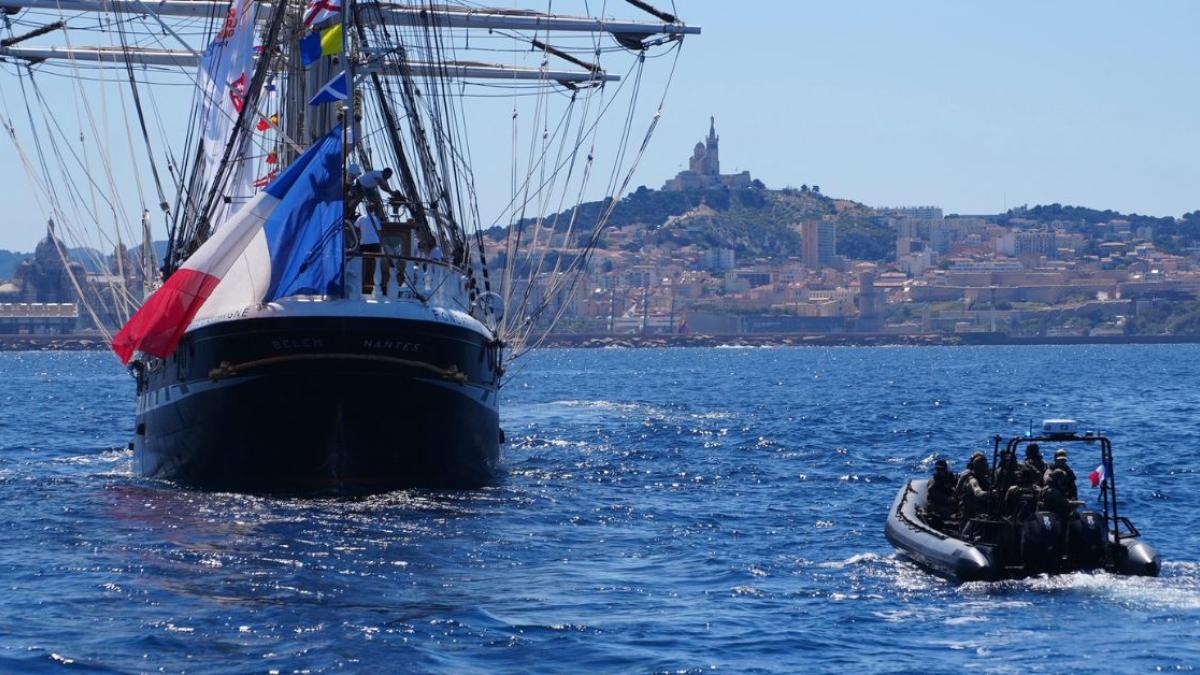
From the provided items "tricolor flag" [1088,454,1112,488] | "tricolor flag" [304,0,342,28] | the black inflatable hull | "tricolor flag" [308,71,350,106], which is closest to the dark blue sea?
the black inflatable hull

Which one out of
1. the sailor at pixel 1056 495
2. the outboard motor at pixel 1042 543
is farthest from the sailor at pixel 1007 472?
the outboard motor at pixel 1042 543

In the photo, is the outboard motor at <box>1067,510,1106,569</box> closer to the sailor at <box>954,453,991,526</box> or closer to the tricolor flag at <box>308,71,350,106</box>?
the sailor at <box>954,453,991,526</box>

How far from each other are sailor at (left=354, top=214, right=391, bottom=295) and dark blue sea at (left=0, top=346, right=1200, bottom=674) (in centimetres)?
323

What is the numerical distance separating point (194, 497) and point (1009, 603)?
15.7 m

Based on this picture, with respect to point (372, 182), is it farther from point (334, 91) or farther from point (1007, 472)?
point (1007, 472)

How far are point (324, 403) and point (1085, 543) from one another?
13944 millimetres

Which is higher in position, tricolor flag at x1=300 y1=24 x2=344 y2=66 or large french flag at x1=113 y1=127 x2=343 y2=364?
tricolor flag at x1=300 y1=24 x2=344 y2=66

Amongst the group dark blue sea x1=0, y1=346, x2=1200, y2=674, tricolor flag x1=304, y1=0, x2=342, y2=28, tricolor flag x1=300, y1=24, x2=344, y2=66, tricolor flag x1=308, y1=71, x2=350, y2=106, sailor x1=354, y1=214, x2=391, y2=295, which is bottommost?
dark blue sea x1=0, y1=346, x2=1200, y2=674

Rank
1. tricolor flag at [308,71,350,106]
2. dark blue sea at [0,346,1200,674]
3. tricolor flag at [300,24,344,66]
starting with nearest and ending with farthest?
1. dark blue sea at [0,346,1200,674]
2. tricolor flag at [308,71,350,106]
3. tricolor flag at [300,24,344,66]

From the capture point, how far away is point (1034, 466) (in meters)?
27.0

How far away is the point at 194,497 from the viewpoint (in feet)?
110

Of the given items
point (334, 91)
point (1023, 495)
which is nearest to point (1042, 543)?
point (1023, 495)

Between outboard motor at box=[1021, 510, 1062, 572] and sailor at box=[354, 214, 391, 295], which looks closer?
outboard motor at box=[1021, 510, 1062, 572]

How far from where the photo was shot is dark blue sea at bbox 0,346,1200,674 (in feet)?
67.1
